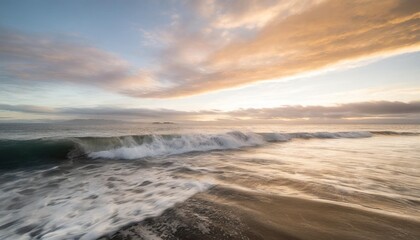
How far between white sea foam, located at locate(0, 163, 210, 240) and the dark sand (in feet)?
1.76

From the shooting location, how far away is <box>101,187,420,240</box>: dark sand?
3000 millimetres

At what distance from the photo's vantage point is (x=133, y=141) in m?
13.9

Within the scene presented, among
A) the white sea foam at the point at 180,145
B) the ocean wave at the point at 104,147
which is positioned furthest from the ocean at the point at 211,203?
the white sea foam at the point at 180,145

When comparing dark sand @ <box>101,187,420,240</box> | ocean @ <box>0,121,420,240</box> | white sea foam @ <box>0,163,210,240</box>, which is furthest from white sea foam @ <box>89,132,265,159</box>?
dark sand @ <box>101,187,420,240</box>

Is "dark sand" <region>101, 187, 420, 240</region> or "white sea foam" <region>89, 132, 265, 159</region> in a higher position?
"dark sand" <region>101, 187, 420, 240</region>

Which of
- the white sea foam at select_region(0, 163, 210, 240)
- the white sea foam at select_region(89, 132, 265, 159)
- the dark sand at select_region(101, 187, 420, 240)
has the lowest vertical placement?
→ the white sea foam at select_region(89, 132, 265, 159)

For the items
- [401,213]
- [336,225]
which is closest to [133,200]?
[336,225]

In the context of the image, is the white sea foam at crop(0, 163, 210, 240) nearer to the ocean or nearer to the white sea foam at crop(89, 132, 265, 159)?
the ocean

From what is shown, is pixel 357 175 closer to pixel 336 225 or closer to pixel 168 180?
pixel 336 225

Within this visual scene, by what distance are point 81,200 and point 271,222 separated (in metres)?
4.34

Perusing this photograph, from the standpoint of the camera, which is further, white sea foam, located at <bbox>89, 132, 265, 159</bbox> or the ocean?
white sea foam, located at <bbox>89, 132, 265, 159</bbox>

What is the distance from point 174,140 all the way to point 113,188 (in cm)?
919

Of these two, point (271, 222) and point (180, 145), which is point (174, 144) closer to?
point (180, 145)

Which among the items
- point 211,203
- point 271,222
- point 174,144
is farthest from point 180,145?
point 271,222
